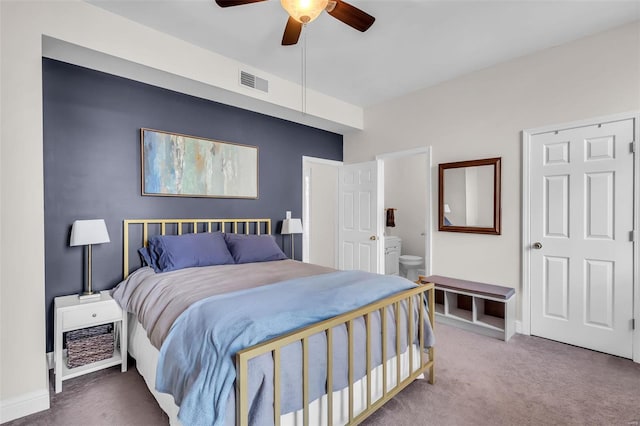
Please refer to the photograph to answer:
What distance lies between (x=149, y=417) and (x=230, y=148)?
103 inches

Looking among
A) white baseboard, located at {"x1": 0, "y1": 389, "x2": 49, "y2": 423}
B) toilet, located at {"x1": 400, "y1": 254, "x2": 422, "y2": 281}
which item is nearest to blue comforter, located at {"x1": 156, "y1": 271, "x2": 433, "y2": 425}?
white baseboard, located at {"x1": 0, "y1": 389, "x2": 49, "y2": 423}

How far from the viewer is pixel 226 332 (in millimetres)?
1336

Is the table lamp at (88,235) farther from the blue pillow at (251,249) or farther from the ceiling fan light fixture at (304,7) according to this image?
the ceiling fan light fixture at (304,7)

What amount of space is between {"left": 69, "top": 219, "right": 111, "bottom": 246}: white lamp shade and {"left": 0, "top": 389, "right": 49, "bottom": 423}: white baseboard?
993mm

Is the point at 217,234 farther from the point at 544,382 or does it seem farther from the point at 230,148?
the point at 544,382

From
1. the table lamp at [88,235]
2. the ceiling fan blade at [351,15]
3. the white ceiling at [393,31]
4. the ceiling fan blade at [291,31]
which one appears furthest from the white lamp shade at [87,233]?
the ceiling fan blade at [351,15]

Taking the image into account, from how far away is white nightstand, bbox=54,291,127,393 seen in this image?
84.3 inches

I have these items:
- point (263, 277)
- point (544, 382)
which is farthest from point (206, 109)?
point (544, 382)

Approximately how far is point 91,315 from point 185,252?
79 cm

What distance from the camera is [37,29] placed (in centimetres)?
206

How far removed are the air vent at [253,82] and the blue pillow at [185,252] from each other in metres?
1.66

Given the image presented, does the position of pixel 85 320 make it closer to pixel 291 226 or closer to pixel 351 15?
pixel 291 226

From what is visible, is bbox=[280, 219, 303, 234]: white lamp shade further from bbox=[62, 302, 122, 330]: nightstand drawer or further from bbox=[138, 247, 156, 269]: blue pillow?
bbox=[62, 302, 122, 330]: nightstand drawer

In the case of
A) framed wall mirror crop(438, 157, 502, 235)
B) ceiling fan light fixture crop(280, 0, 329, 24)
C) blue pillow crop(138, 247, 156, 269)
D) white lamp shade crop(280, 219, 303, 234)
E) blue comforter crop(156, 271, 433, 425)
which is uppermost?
ceiling fan light fixture crop(280, 0, 329, 24)
